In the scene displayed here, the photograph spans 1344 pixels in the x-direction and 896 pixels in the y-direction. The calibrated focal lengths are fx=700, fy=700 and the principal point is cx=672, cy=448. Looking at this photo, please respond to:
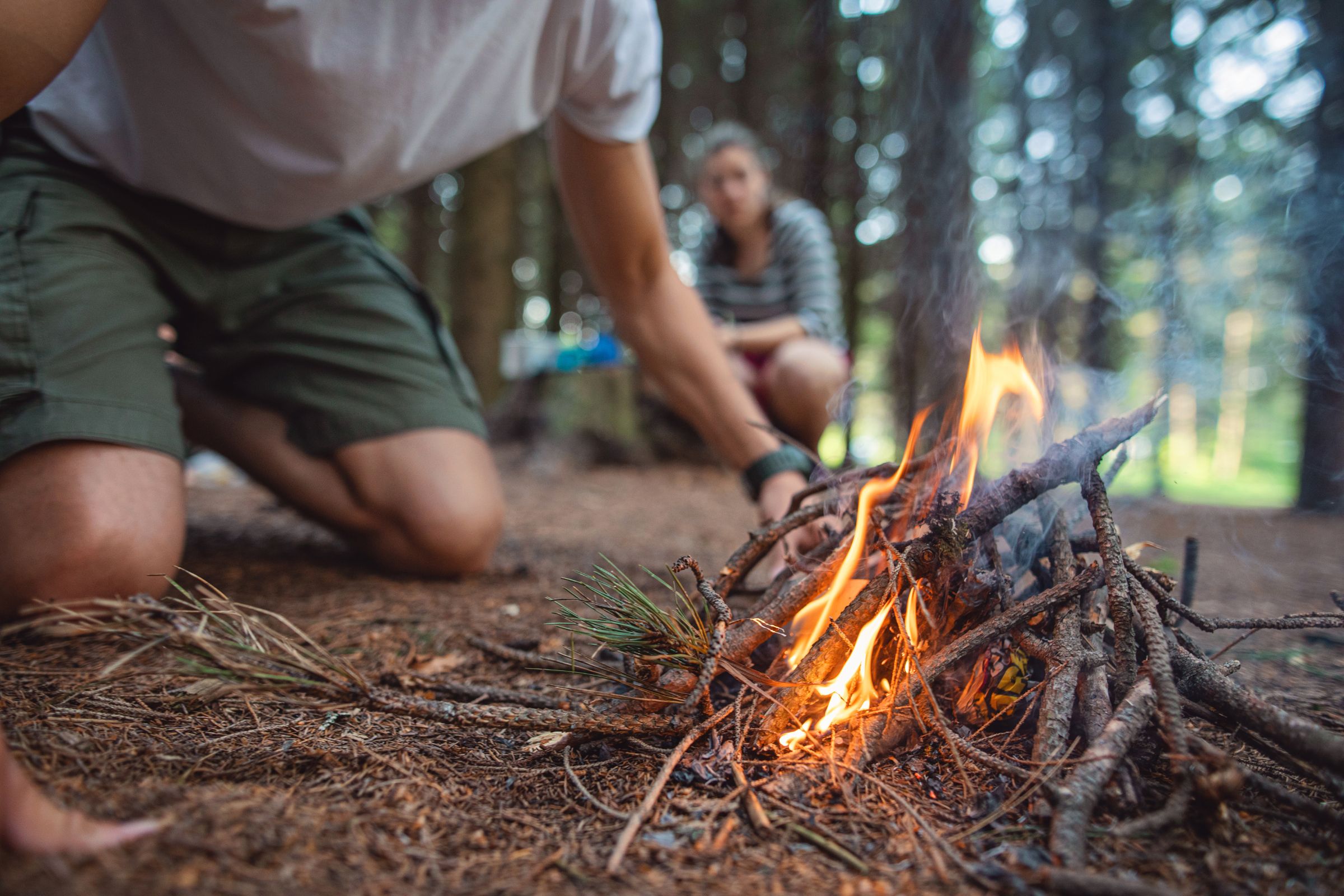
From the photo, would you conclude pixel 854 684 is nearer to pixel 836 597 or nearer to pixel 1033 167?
pixel 836 597

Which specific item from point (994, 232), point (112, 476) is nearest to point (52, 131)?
point (112, 476)

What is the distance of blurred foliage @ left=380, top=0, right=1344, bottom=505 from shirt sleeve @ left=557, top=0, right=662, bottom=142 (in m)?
1.61

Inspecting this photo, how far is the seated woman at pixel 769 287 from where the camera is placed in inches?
162

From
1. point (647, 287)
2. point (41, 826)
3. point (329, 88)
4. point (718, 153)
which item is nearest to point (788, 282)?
point (718, 153)

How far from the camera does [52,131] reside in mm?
2121

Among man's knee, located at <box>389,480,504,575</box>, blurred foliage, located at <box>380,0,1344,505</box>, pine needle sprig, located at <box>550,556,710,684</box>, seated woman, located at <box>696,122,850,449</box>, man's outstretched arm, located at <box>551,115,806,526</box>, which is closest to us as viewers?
pine needle sprig, located at <box>550,556,710,684</box>

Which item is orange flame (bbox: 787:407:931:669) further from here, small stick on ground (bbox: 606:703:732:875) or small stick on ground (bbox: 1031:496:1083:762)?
small stick on ground (bbox: 1031:496:1083:762)

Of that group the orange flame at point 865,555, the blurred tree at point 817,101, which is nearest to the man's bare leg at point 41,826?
the orange flame at point 865,555

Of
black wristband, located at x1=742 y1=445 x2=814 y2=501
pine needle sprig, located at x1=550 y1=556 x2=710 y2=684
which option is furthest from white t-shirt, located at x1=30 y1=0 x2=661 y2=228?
pine needle sprig, located at x1=550 y1=556 x2=710 y2=684

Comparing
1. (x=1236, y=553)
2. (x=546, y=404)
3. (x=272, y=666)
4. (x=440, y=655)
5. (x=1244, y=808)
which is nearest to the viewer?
(x=1244, y=808)

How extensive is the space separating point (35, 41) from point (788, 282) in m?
4.00

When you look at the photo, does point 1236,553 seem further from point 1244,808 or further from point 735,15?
point 735,15

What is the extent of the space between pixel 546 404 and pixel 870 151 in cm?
625

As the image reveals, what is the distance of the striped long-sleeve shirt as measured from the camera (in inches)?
178
